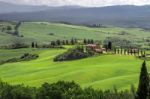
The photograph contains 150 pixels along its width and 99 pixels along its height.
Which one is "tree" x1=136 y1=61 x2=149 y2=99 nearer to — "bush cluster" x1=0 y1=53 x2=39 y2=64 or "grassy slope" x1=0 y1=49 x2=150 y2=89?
"grassy slope" x1=0 y1=49 x2=150 y2=89

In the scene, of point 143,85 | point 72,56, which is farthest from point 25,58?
point 143,85

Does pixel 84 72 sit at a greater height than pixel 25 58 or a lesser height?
greater

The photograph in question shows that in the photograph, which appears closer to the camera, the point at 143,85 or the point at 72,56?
the point at 143,85

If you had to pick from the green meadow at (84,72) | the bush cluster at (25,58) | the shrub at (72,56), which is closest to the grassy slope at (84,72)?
the green meadow at (84,72)

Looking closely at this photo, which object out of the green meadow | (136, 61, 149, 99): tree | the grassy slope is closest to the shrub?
the green meadow

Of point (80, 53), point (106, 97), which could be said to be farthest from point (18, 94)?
point (80, 53)

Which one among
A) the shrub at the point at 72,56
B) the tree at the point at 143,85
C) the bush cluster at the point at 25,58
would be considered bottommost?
the bush cluster at the point at 25,58

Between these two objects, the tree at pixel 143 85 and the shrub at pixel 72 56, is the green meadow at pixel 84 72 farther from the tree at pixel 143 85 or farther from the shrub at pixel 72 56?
the tree at pixel 143 85

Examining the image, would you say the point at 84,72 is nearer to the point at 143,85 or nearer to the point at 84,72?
the point at 84,72
